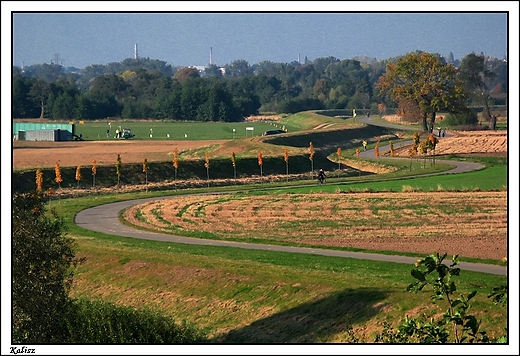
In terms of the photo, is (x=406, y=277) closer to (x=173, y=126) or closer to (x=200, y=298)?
(x=200, y=298)

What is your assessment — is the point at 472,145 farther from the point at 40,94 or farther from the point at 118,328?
the point at 40,94

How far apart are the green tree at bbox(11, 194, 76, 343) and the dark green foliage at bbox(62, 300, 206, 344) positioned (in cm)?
45

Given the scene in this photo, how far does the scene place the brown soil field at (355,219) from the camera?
3738 cm

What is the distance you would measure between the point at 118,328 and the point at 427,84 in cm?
9418

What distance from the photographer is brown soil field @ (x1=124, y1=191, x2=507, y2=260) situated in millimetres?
37375

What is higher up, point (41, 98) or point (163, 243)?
point (41, 98)

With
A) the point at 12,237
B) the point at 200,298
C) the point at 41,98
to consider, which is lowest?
the point at 200,298

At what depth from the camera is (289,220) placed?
4625cm

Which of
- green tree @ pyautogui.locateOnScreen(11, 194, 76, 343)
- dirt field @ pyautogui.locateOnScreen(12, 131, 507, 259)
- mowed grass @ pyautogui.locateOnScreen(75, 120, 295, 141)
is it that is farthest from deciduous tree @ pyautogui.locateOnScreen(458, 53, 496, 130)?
green tree @ pyautogui.locateOnScreen(11, 194, 76, 343)

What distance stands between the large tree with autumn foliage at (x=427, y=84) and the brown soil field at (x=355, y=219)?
194 feet

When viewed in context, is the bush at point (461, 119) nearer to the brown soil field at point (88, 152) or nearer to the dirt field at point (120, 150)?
the dirt field at point (120, 150)

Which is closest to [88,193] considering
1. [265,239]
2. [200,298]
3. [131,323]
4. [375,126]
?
[265,239]

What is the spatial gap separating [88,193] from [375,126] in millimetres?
72536

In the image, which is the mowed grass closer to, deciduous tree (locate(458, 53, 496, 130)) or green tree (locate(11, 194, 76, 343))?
deciduous tree (locate(458, 53, 496, 130))
